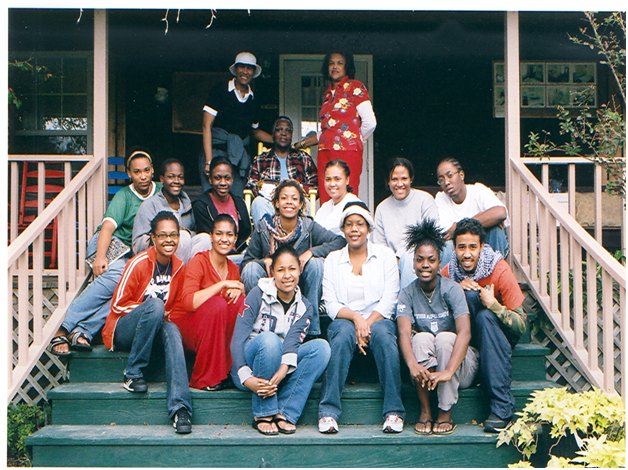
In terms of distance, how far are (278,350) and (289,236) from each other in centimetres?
97

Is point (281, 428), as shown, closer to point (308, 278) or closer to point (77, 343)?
point (308, 278)

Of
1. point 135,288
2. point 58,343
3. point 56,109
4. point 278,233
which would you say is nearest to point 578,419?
point 278,233

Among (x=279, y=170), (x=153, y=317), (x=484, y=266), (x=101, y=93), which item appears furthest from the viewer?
(x=279, y=170)

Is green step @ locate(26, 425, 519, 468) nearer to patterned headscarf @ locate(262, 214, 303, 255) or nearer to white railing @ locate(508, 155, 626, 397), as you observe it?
white railing @ locate(508, 155, 626, 397)

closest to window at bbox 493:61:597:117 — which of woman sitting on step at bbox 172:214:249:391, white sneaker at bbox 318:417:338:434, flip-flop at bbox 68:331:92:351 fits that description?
woman sitting on step at bbox 172:214:249:391

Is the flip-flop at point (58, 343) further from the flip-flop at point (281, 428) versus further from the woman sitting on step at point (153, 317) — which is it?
the flip-flop at point (281, 428)

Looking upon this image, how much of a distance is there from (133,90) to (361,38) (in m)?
2.51

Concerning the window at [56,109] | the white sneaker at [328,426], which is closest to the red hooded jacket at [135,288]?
the white sneaker at [328,426]

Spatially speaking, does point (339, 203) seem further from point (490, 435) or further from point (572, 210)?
point (490, 435)

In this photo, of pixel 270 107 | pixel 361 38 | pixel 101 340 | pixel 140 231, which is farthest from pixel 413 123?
pixel 101 340

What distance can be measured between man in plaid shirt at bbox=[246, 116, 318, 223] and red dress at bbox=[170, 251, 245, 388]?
1716 millimetres

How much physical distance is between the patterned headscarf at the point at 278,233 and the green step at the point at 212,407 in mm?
1045

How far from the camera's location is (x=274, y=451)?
135 inches

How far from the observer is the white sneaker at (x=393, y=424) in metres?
3.46
